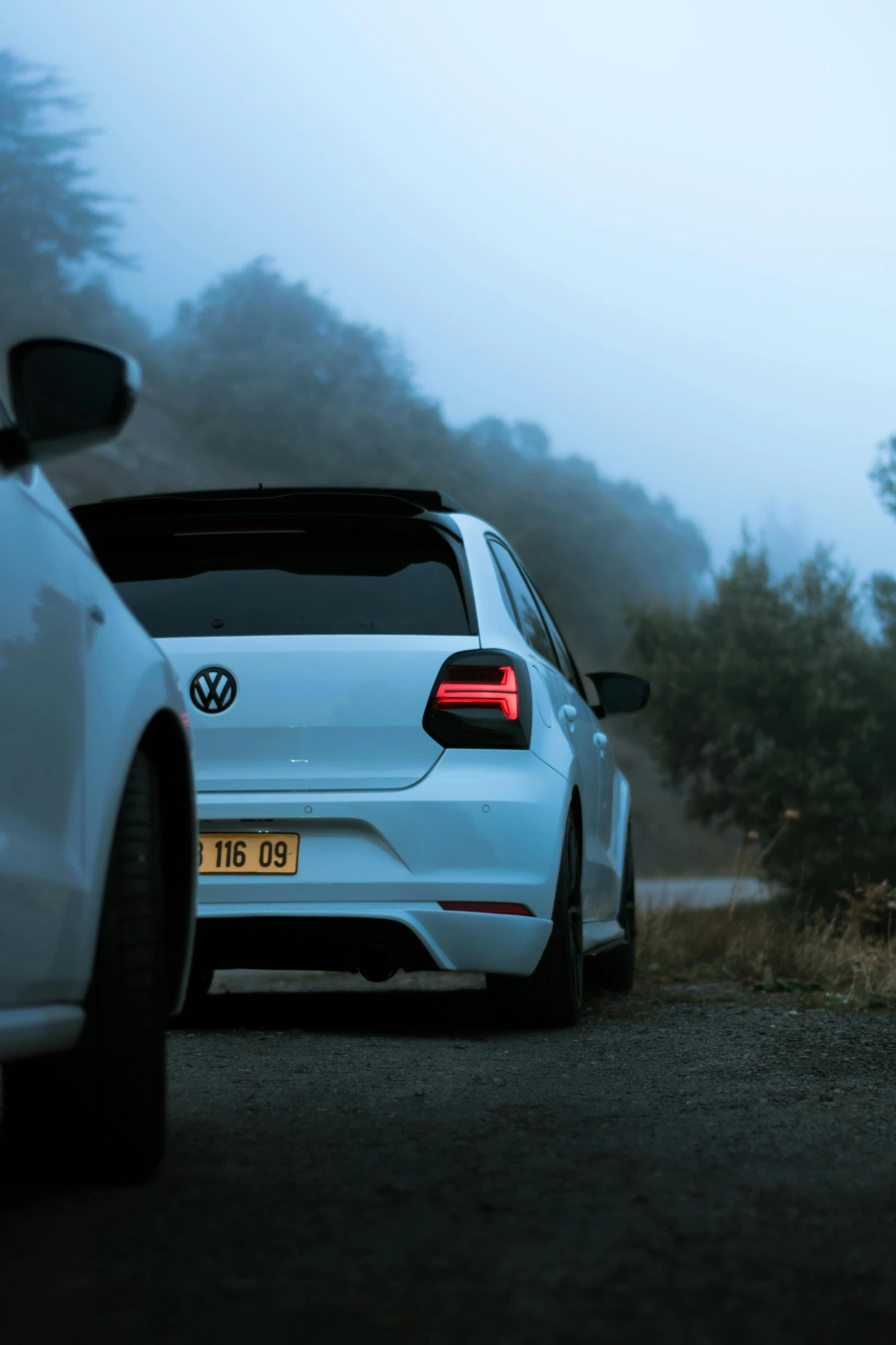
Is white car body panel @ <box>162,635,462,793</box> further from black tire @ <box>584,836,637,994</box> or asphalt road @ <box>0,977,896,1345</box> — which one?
black tire @ <box>584,836,637,994</box>

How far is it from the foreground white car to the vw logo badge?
2078mm

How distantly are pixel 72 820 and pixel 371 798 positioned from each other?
2503 millimetres

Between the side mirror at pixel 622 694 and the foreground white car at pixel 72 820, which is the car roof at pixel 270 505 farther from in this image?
the side mirror at pixel 622 694

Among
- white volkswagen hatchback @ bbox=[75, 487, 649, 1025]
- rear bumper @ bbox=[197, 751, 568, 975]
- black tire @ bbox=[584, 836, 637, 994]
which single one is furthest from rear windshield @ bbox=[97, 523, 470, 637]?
black tire @ bbox=[584, 836, 637, 994]

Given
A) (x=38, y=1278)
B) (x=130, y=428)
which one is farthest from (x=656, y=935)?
(x=130, y=428)

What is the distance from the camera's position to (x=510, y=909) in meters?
5.32

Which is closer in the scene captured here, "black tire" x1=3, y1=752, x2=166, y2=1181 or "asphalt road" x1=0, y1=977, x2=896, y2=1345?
"asphalt road" x1=0, y1=977, x2=896, y2=1345

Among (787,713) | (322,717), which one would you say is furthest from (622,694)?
(787,713)

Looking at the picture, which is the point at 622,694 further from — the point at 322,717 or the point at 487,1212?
the point at 487,1212

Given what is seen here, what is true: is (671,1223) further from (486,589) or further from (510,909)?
(486,589)

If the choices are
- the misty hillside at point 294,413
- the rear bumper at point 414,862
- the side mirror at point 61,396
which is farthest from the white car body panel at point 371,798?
the misty hillside at point 294,413

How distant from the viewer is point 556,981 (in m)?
5.66

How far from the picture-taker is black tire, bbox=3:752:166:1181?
2.99 metres

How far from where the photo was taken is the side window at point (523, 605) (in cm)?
599
